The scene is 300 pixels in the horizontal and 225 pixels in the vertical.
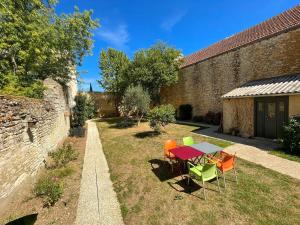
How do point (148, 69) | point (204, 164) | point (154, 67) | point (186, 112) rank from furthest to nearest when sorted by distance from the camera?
point (186, 112)
point (148, 69)
point (154, 67)
point (204, 164)

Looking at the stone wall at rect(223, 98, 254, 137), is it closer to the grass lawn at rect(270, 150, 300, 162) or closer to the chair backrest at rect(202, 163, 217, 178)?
the grass lawn at rect(270, 150, 300, 162)

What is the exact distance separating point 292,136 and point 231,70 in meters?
7.99

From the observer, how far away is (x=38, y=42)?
31.6 ft

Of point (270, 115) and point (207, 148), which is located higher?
point (270, 115)

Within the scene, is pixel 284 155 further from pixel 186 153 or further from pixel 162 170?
pixel 162 170

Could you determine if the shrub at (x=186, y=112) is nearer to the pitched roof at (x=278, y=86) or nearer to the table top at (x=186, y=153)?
the pitched roof at (x=278, y=86)

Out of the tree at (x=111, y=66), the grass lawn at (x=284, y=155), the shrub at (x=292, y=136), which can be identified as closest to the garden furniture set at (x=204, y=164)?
the grass lawn at (x=284, y=155)

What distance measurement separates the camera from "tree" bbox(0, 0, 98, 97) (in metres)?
8.84

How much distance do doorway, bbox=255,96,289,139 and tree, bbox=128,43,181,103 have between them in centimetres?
944

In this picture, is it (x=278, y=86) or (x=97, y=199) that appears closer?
(x=97, y=199)

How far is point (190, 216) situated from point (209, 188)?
1227 mm

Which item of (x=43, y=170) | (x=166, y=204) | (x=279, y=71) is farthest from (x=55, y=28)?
(x=279, y=71)

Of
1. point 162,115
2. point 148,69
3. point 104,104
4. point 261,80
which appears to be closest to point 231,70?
point 261,80

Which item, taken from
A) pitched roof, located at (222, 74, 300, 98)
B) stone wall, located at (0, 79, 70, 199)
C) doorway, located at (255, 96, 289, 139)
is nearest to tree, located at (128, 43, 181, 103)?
pitched roof, located at (222, 74, 300, 98)
